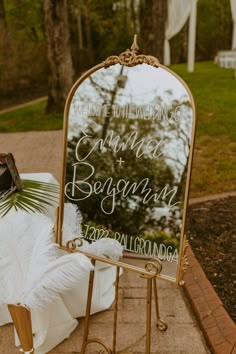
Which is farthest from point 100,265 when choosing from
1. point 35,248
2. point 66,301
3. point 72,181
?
point 72,181

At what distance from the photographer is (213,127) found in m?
2.71

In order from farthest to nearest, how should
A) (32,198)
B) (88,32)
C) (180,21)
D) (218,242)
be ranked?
1. (88,32)
2. (180,21)
3. (218,242)
4. (32,198)

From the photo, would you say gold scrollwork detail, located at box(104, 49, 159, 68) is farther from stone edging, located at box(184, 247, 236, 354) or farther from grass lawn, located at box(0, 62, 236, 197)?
grass lawn, located at box(0, 62, 236, 197)

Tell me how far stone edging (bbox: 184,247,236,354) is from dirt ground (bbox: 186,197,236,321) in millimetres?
53

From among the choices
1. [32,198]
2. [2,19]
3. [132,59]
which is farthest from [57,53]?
[132,59]

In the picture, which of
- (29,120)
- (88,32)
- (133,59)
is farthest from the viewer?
(29,120)

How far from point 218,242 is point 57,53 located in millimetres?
2220

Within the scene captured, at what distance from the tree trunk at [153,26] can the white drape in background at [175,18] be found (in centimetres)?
4

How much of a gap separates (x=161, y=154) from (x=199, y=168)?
1.85m

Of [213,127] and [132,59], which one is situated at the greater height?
[132,59]

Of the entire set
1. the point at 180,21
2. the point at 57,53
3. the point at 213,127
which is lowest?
the point at 213,127

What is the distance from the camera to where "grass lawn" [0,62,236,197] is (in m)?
2.59

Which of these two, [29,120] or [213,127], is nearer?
[213,127]

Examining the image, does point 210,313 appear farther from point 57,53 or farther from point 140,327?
point 57,53
